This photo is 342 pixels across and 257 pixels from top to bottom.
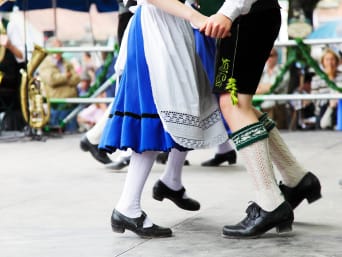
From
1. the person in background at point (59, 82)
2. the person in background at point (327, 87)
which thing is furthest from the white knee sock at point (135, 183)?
the person in background at point (59, 82)

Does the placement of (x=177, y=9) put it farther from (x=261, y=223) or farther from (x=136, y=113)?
(x=261, y=223)

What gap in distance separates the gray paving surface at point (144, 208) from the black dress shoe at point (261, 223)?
4cm

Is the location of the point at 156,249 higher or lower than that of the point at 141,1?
lower

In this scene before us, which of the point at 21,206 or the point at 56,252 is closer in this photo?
the point at 56,252

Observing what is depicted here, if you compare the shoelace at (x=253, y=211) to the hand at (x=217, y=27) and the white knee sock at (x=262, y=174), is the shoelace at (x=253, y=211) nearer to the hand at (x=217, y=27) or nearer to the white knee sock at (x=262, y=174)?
the white knee sock at (x=262, y=174)

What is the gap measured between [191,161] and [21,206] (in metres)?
2.29

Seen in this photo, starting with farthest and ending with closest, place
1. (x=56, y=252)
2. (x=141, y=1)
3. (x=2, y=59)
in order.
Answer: (x=2, y=59) < (x=141, y=1) < (x=56, y=252)

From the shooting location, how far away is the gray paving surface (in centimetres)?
337

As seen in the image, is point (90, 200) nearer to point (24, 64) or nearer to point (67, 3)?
point (24, 64)

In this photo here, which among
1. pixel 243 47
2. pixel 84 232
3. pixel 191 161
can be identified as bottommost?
pixel 191 161

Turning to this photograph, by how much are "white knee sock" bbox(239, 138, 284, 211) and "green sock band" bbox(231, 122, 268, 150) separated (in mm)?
16

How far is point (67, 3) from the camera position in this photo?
10602mm

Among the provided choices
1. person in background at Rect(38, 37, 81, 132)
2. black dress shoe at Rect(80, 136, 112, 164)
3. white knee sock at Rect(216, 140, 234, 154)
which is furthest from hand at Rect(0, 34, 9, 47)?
white knee sock at Rect(216, 140, 234, 154)

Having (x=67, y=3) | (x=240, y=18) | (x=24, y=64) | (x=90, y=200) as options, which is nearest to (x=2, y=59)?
(x=24, y=64)
